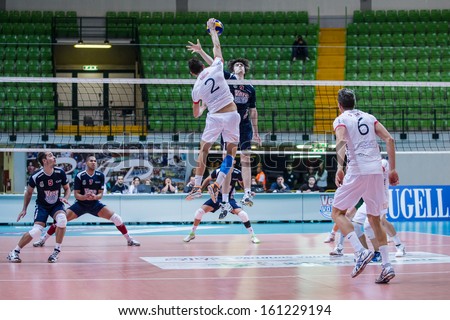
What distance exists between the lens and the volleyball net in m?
22.5

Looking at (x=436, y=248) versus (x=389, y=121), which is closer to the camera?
(x=436, y=248)

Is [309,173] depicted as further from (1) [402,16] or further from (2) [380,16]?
(1) [402,16]

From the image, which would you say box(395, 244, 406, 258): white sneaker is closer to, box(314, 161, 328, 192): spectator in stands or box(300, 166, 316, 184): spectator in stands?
box(314, 161, 328, 192): spectator in stands

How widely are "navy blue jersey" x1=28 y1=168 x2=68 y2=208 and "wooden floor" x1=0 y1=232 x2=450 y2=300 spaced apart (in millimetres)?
942

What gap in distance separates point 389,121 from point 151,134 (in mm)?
7524

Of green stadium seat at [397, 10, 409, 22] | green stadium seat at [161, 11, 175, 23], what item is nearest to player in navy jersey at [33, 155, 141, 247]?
green stadium seat at [161, 11, 175, 23]

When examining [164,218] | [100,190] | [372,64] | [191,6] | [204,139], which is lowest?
[164,218]

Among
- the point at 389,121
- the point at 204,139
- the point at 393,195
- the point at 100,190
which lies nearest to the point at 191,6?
the point at 389,121

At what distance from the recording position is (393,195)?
2152 centimetres

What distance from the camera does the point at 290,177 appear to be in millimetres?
24219

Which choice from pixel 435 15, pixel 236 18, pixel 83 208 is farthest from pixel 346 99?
pixel 435 15

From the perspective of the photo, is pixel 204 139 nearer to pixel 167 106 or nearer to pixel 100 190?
pixel 100 190

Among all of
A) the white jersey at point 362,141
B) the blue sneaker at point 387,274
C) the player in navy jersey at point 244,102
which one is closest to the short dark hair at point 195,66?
the player in navy jersey at point 244,102
